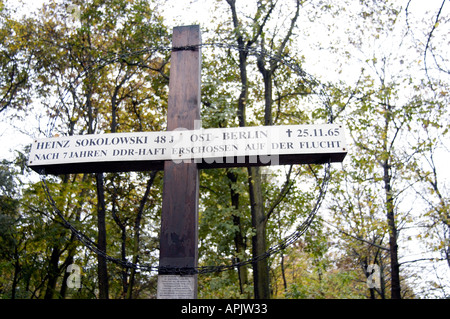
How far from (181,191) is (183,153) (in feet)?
1.05

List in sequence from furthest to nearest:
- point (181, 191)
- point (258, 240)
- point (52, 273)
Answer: point (52, 273) < point (258, 240) < point (181, 191)

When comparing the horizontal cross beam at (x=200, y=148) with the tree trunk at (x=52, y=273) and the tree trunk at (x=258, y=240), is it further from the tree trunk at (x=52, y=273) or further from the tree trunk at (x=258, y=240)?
the tree trunk at (x=52, y=273)

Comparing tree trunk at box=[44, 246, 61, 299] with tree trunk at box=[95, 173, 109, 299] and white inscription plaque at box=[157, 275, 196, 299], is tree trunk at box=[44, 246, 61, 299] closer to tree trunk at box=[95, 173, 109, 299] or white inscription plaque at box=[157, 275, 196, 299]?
tree trunk at box=[95, 173, 109, 299]

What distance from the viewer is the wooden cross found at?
2873 millimetres

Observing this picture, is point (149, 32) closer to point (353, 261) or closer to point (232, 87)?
point (232, 87)

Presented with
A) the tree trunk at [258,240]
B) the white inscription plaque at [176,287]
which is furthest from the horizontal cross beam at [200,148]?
the tree trunk at [258,240]

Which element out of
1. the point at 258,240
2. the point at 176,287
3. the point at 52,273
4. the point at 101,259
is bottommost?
the point at 176,287

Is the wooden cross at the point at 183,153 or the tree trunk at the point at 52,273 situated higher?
the wooden cross at the point at 183,153

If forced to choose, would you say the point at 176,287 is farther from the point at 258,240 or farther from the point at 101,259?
the point at 101,259

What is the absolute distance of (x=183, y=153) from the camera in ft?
10.0

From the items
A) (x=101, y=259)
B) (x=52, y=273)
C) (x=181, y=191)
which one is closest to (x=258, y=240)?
(x=101, y=259)

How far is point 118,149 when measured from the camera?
314cm

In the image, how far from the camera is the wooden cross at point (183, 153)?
2873 mm
